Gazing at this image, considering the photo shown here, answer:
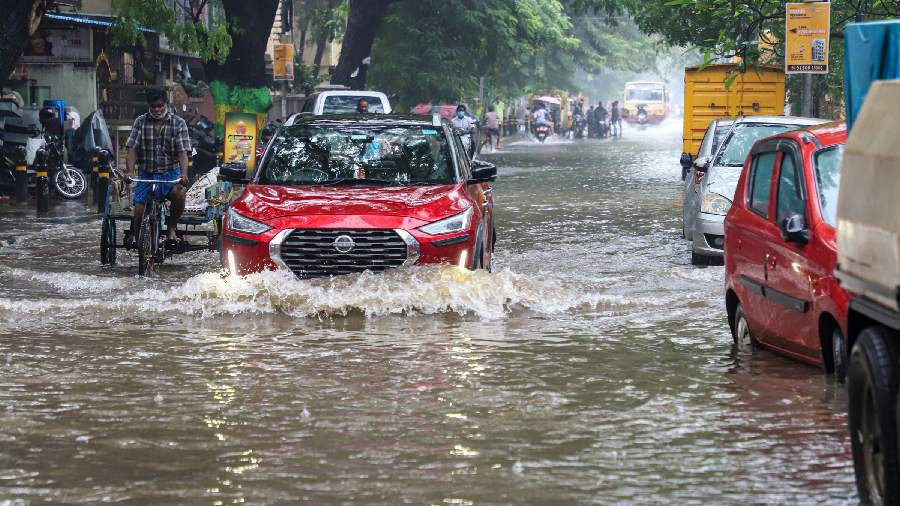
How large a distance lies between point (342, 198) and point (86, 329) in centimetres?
220

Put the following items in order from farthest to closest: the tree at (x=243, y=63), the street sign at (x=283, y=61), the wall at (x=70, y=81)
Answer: the street sign at (x=283, y=61) → the tree at (x=243, y=63) → the wall at (x=70, y=81)

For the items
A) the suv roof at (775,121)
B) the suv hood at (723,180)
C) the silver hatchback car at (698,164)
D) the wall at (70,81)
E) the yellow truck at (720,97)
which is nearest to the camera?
the suv hood at (723,180)

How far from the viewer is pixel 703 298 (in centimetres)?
1322

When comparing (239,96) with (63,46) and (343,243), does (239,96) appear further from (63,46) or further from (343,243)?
(343,243)

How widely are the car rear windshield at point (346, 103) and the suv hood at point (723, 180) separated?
17.1 metres

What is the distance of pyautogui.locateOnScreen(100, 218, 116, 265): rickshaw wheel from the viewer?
16.2 metres

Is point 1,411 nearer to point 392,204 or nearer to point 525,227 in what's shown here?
point 392,204

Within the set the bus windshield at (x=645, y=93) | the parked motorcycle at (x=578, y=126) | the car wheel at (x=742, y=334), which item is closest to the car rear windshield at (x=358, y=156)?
the car wheel at (x=742, y=334)

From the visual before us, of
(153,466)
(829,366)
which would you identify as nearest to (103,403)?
(153,466)

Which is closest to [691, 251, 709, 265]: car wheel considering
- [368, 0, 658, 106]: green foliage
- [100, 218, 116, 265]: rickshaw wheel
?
[100, 218, 116, 265]: rickshaw wheel

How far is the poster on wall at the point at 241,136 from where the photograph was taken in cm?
2528

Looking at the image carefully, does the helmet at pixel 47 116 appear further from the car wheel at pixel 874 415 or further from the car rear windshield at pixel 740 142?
the car wheel at pixel 874 415

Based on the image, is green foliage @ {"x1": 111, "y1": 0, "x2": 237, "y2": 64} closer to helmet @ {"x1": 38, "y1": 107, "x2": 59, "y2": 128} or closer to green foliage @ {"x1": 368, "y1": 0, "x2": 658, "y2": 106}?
helmet @ {"x1": 38, "y1": 107, "x2": 59, "y2": 128}

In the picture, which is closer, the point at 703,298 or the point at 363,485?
the point at 363,485
